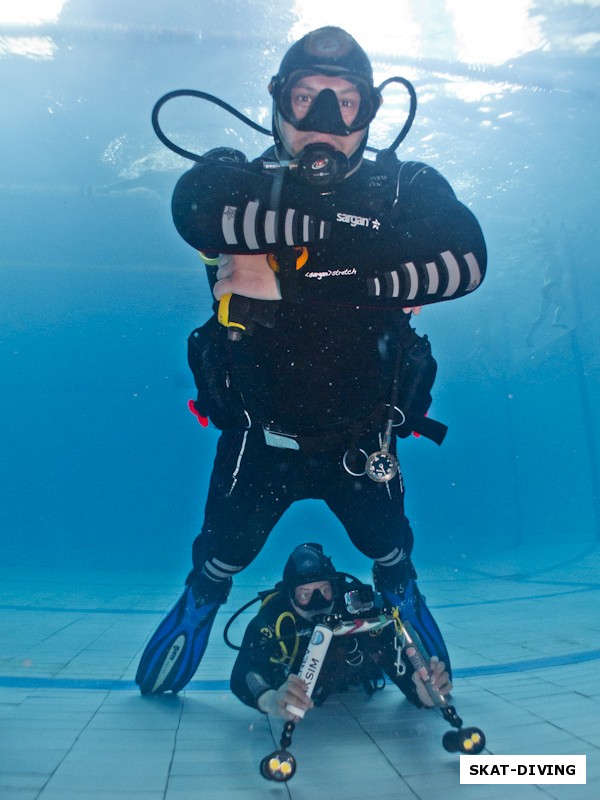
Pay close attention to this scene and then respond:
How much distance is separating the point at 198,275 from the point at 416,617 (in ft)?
83.7

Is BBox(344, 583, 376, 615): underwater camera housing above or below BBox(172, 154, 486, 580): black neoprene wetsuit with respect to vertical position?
below

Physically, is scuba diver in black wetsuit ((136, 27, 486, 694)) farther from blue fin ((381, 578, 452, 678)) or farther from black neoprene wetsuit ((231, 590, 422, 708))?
black neoprene wetsuit ((231, 590, 422, 708))

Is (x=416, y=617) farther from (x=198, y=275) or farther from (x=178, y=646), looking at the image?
(x=198, y=275)

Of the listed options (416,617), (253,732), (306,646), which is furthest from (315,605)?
(253,732)

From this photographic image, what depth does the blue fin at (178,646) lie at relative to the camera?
3.82 m

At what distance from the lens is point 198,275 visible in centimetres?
2719

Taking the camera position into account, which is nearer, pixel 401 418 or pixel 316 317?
pixel 316 317

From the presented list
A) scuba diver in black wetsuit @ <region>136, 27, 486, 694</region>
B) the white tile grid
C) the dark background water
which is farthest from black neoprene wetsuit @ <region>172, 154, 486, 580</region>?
the dark background water

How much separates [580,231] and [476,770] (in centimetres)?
2466

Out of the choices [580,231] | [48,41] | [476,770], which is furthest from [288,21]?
[580,231]

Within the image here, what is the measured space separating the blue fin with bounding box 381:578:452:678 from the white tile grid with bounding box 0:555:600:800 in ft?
1.33

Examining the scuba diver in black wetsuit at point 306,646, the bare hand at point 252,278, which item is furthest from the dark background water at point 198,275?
the scuba diver in black wetsuit at point 306,646

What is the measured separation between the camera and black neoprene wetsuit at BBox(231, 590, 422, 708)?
11.9ft

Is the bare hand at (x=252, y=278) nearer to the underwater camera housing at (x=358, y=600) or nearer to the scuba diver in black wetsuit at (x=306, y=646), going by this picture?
the underwater camera housing at (x=358, y=600)
